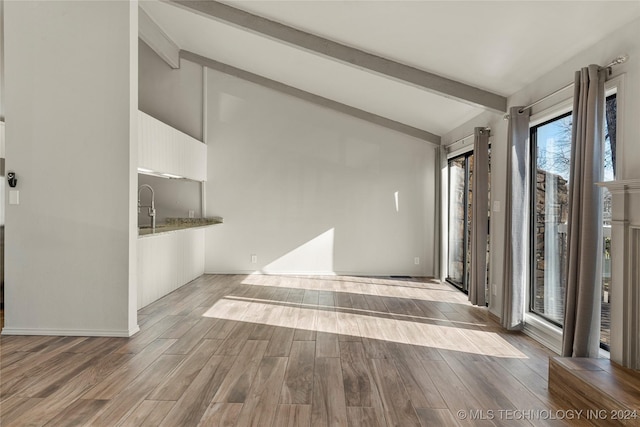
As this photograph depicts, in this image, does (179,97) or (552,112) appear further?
(179,97)

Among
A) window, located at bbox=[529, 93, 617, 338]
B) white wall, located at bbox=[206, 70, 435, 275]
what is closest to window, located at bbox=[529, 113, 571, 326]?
window, located at bbox=[529, 93, 617, 338]

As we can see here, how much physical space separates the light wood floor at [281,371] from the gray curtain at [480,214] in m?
0.49

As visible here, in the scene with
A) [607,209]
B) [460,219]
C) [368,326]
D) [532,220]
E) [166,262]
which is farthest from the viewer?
[460,219]

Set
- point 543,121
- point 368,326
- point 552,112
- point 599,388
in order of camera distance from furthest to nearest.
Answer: point 368,326 → point 543,121 → point 552,112 → point 599,388

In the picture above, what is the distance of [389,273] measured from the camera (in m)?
7.56

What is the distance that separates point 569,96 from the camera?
11.5ft

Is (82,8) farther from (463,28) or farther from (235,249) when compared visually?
(235,249)

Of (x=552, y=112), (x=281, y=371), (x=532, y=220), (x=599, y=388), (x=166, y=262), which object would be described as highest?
(x=552, y=112)

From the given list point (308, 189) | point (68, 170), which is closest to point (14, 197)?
point (68, 170)

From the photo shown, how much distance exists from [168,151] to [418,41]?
3367mm

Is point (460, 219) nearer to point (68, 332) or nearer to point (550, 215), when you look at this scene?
point (550, 215)

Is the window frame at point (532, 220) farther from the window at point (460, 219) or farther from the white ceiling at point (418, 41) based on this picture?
the window at point (460, 219)

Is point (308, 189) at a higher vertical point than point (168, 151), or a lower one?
lower

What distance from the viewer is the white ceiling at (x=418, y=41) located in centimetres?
316
